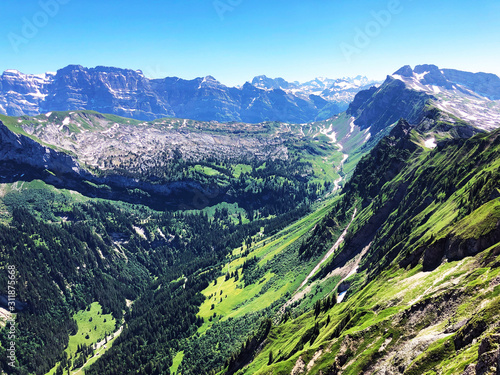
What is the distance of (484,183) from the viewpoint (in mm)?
103125

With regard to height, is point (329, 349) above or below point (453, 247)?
below

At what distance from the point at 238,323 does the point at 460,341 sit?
141m

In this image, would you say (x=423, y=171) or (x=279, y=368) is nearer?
(x=279, y=368)

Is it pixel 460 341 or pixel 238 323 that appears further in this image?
pixel 238 323

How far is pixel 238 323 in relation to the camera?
541 feet

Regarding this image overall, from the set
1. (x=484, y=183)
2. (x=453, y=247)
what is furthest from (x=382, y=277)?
(x=484, y=183)

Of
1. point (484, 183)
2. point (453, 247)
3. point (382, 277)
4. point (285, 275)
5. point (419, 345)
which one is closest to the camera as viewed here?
point (419, 345)

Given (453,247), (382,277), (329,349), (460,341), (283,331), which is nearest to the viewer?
(460,341)

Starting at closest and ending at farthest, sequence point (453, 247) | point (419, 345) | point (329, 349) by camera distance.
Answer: point (419, 345), point (329, 349), point (453, 247)

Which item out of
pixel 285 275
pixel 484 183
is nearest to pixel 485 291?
pixel 484 183

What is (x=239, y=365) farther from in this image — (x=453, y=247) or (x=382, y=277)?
(x=453, y=247)

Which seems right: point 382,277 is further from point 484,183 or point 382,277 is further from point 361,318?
point 484,183

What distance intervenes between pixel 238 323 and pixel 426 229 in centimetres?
10619

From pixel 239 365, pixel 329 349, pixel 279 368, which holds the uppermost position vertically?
pixel 329 349
